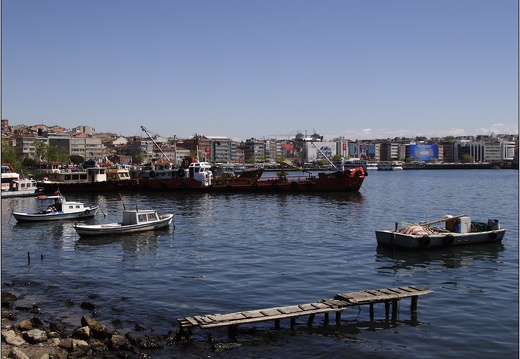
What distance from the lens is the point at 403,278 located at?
2702 centimetres

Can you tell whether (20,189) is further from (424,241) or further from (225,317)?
(225,317)

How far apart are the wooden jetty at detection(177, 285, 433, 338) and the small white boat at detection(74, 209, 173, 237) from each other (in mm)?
22175

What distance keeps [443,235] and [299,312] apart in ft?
57.7

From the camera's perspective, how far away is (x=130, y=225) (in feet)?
130

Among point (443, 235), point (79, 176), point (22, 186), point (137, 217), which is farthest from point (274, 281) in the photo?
point (79, 176)

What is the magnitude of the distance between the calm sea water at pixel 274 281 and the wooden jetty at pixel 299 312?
0.46 m

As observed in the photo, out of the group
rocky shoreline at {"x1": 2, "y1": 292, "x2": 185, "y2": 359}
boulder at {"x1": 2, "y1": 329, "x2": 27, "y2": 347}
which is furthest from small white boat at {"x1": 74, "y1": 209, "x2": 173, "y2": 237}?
boulder at {"x1": 2, "y1": 329, "x2": 27, "y2": 347}

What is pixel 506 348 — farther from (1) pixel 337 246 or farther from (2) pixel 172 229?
(2) pixel 172 229

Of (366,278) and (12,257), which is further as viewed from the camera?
(12,257)

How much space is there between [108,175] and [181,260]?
7280 cm

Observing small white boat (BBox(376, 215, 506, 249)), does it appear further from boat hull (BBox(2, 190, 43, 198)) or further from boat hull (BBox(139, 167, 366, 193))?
boat hull (BBox(2, 190, 43, 198))

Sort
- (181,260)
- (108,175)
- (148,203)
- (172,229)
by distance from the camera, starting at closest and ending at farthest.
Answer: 1. (181,260)
2. (172,229)
3. (148,203)
4. (108,175)

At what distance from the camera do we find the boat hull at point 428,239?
108 ft

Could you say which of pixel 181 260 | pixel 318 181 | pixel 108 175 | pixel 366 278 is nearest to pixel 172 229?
pixel 181 260
